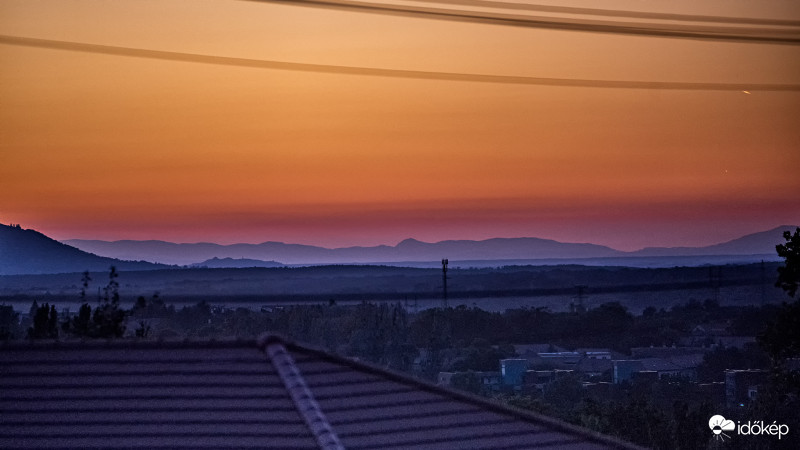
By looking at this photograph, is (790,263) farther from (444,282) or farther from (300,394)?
(300,394)

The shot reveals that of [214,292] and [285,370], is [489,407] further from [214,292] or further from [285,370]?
[214,292]

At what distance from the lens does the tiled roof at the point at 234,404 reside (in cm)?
663

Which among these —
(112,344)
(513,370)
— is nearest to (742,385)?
(513,370)

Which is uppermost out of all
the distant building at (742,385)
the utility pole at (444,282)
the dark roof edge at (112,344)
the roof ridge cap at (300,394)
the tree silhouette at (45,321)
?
the utility pole at (444,282)

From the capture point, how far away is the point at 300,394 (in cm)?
709

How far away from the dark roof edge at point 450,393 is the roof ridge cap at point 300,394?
0.06m

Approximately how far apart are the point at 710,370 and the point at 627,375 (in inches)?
67.0

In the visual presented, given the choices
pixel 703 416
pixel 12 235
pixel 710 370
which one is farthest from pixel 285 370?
pixel 710 370

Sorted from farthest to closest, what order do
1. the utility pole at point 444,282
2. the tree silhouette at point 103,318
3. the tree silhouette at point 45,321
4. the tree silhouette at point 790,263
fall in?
the utility pole at point 444,282, the tree silhouette at point 790,263, the tree silhouette at point 103,318, the tree silhouette at point 45,321

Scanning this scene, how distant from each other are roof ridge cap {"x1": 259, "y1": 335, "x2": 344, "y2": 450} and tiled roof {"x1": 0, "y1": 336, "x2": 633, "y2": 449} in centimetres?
1

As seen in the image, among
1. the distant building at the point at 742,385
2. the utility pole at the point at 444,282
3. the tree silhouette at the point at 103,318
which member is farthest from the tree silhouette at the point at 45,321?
the distant building at the point at 742,385

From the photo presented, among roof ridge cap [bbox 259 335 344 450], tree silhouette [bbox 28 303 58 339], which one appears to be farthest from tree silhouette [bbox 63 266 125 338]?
roof ridge cap [bbox 259 335 344 450]

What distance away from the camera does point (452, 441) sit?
7.14 meters

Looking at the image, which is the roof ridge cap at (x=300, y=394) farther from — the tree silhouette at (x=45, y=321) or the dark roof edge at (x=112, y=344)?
the tree silhouette at (x=45, y=321)
